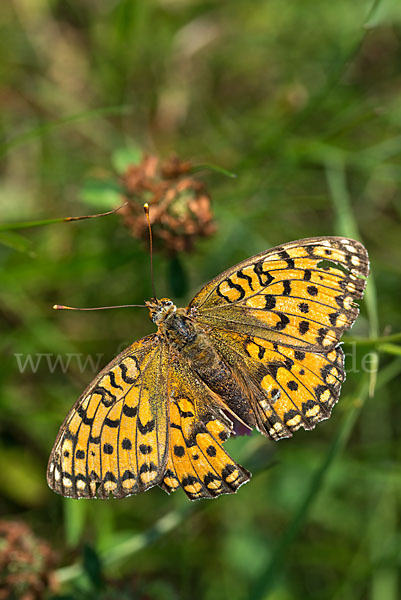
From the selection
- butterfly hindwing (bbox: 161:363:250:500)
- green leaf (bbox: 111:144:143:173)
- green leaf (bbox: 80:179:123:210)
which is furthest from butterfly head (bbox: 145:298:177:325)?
green leaf (bbox: 111:144:143:173)

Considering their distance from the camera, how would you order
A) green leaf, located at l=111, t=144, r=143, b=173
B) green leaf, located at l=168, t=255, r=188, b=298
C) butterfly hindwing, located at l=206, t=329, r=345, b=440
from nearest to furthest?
butterfly hindwing, located at l=206, t=329, r=345, b=440
green leaf, located at l=168, t=255, r=188, b=298
green leaf, located at l=111, t=144, r=143, b=173

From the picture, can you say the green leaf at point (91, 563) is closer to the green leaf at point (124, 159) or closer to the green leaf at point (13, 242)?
the green leaf at point (13, 242)

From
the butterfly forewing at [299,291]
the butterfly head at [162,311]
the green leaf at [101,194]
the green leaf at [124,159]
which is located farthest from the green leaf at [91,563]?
the green leaf at [124,159]

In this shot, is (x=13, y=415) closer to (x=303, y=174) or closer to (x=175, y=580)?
(x=175, y=580)

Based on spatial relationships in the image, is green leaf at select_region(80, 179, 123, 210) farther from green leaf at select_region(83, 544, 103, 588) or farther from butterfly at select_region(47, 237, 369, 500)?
green leaf at select_region(83, 544, 103, 588)

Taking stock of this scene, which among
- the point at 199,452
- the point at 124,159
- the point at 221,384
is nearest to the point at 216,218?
the point at 124,159

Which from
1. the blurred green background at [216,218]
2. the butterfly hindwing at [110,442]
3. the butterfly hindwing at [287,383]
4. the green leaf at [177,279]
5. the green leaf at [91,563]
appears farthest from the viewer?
the blurred green background at [216,218]

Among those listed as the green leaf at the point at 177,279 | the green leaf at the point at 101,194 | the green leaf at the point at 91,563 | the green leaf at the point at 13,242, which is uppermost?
the green leaf at the point at 101,194
